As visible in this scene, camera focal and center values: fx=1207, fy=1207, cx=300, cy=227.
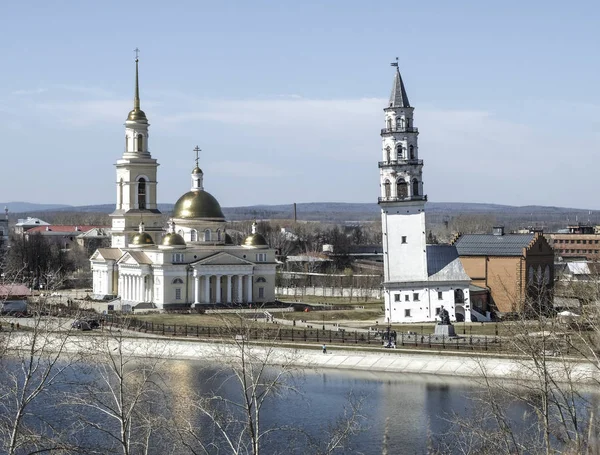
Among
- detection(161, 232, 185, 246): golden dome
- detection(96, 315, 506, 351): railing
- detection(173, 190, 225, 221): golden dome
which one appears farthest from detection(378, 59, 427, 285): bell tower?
detection(173, 190, 225, 221): golden dome

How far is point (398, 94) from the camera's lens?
225ft

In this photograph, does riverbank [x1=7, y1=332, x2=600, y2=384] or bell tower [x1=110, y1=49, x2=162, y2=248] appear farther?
bell tower [x1=110, y1=49, x2=162, y2=248]

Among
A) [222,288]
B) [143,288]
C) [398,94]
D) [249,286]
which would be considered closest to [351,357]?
[398,94]

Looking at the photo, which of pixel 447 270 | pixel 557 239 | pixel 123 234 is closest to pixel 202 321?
pixel 447 270

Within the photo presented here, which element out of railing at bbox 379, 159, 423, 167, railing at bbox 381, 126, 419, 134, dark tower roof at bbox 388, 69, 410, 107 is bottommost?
railing at bbox 379, 159, 423, 167

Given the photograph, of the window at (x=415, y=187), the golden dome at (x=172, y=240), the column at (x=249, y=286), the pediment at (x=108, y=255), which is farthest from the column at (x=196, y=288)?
the window at (x=415, y=187)

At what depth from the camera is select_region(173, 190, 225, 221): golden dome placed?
82.5 metres

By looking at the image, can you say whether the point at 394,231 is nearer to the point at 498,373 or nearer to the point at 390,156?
the point at 390,156

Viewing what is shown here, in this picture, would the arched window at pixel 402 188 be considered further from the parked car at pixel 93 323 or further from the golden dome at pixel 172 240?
the parked car at pixel 93 323

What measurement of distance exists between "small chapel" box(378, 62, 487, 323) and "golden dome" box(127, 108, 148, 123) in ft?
80.5

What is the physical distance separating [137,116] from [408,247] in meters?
28.1

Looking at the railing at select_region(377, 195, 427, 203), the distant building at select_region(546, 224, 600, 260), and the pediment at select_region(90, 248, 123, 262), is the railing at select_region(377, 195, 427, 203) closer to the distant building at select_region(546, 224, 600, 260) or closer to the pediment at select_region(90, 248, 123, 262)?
the pediment at select_region(90, 248, 123, 262)

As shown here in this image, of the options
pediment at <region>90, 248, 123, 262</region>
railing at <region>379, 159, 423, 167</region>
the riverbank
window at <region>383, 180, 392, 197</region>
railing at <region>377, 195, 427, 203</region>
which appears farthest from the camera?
pediment at <region>90, 248, 123, 262</region>

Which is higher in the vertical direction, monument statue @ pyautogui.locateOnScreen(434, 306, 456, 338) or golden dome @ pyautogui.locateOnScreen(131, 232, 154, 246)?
golden dome @ pyautogui.locateOnScreen(131, 232, 154, 246)
